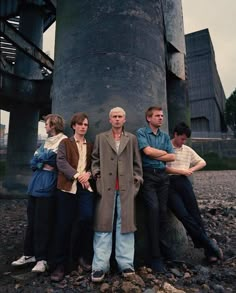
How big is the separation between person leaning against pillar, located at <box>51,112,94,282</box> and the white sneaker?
14 centimetres

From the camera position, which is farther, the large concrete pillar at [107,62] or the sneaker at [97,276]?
the large concrete pillar at [107,62]

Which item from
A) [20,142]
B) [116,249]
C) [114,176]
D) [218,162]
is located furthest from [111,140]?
[218,162]

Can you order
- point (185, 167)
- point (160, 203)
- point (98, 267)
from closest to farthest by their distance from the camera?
point (98, 267) → point (160, 203) → point (185, 167)

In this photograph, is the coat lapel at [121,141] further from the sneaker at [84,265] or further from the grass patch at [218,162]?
the grass patch at [218,162]

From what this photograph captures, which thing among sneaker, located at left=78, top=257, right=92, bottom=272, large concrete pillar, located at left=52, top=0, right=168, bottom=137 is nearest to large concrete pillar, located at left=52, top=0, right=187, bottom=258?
large concrete pillar, located at left=52, top=0, right=168, bottom=137

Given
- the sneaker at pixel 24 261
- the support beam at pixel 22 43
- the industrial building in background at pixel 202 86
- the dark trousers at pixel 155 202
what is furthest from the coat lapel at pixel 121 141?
the industrial building in background at pixel 202 86

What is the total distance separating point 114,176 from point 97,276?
108 centimetres

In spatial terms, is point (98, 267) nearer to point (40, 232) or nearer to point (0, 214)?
point (40, 232)

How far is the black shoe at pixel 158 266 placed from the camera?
3.15 m

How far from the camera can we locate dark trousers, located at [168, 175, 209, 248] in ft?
11.8

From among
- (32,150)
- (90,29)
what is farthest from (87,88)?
(32,150)

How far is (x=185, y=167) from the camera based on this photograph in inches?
150

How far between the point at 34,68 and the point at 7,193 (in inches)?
255

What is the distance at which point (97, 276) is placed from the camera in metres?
2.92
